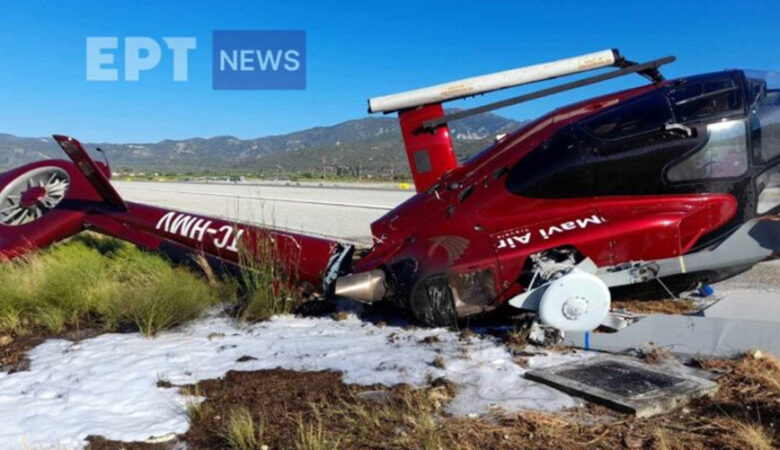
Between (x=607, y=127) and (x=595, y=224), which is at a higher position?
(x=607, y=127)

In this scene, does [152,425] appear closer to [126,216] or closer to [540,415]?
[540,415]

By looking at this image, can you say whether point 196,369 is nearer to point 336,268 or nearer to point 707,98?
point 336,268

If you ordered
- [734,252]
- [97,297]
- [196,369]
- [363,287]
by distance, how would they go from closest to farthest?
1. [196,369]
2. [734,252]
3. [363,287]
4. [97,297]

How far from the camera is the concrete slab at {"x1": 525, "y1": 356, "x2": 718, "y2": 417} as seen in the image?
11.9 ft

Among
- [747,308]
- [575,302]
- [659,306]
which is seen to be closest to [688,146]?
[747,308]

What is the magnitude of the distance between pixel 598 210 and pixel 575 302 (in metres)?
0.92

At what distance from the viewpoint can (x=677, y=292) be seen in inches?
207

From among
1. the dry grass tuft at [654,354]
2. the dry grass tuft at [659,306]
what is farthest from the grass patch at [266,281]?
the dry grass tuft at [654,354]

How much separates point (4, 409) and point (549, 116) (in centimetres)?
500

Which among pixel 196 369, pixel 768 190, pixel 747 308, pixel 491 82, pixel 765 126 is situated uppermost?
pixel 491 82

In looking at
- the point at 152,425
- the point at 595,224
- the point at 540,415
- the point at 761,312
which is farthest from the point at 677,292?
the point at 152,425

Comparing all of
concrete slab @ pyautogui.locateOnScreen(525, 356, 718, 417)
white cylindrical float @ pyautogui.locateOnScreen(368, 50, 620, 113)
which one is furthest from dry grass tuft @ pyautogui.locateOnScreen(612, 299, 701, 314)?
white cylindrical float @ pyautogui.locateOnScreen(368, 50, 620, 113)

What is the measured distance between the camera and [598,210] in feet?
16.9

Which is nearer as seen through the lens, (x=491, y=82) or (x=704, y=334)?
(x=704, y=334)
